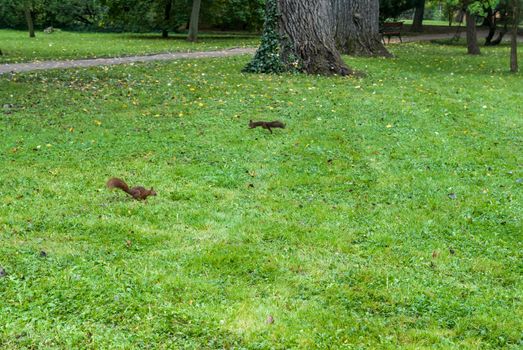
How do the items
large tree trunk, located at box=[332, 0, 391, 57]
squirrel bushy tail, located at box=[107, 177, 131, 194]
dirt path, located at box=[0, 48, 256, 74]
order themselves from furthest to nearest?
large tree trunk, located at box=[332, 0, 391, 57] < dirt path, located at box=[0, 48, 256, 74] < squirrel bushy tail, located at box=[107, 177, 131, 194]

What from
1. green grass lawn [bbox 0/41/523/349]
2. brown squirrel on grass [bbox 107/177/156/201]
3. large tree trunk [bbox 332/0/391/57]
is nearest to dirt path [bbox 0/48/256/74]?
large tree trunk [bbox 332/0/391/57]

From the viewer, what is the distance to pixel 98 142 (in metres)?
7.72

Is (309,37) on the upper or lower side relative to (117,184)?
upper

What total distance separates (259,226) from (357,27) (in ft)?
53.4

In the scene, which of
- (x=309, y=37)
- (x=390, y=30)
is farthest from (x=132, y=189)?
(x=390, y=30)

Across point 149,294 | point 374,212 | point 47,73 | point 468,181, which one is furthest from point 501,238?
point 47,73

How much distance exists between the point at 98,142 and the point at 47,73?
6.98m

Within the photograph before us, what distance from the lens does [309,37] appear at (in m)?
14.3

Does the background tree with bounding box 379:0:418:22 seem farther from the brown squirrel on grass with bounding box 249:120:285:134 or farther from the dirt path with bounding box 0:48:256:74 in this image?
the brown squirrel on grass with bounding box 249:120:285:134

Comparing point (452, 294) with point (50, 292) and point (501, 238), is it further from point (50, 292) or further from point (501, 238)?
point (50, 292)

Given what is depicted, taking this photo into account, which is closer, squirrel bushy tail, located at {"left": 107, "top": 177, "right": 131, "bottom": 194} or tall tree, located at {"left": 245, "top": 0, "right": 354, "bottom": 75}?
squirrel bushy tail, located at {"left": 107, "top": 177, "right": 131, "bottom": 194}

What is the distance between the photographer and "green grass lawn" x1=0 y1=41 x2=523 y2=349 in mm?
3624

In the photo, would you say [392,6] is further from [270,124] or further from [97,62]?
[270,124]

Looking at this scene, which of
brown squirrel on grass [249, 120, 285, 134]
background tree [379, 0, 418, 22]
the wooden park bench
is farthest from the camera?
background tree [379, 0, 418, 22]
